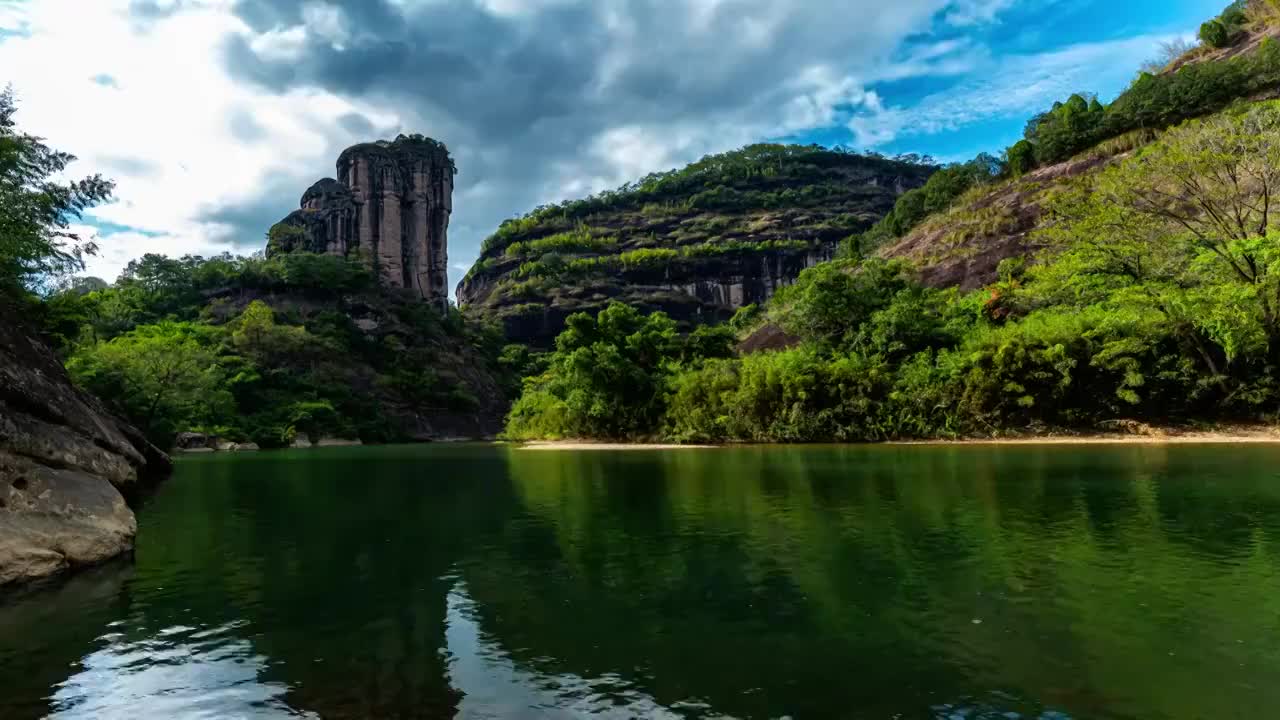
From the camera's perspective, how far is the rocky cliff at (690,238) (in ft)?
392

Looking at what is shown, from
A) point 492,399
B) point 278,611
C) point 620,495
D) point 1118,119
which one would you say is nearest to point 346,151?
point 492,399

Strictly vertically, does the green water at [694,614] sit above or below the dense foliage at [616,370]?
below

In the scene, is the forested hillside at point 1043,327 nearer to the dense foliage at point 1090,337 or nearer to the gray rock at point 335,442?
the dense foliage at point 1090,337

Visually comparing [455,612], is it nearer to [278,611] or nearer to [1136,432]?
[278,611]

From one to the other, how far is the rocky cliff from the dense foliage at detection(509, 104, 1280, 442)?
209 ft

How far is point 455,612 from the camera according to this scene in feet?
25.1

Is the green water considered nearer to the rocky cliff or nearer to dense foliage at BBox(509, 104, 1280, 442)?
dense foliage at BBox(509, 104, 1280, 442)

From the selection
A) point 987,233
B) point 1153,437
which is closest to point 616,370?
point 1153,437

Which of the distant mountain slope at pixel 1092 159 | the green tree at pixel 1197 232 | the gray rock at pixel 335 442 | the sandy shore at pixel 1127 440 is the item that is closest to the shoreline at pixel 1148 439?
the sandy shore at pixel 1127 440

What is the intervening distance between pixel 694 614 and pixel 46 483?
9.59 meters

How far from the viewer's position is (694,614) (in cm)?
729

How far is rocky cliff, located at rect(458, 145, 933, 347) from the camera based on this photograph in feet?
392

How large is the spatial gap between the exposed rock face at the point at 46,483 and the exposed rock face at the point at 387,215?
9696cm

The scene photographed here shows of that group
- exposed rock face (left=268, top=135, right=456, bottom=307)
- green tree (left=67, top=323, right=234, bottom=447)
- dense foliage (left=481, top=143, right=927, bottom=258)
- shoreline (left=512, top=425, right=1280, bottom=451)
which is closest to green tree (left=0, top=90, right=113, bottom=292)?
green tree (left=67, top=323, right=234, bottom=447)
